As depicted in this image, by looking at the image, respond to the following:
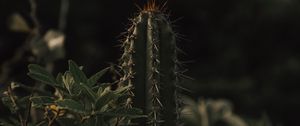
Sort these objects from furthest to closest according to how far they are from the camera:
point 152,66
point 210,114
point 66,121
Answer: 1. point 210,114
2. point 152,66
3. point 66,121

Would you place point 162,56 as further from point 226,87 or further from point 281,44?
point 281,44

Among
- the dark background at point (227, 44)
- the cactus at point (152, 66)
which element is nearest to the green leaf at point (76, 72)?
the cactus at point (152, 66)

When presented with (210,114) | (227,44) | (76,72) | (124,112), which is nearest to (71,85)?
(76,72)

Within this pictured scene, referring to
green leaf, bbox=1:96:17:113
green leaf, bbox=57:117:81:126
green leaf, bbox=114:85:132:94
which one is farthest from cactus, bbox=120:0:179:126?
green leaf, bbox=1:96:17:113

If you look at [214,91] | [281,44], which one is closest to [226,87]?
[214,91]

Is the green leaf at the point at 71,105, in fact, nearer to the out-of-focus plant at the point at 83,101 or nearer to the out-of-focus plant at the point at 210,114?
the out-of-focus plant at the point at 83,101

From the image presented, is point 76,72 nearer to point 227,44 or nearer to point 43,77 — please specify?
point 43,77
